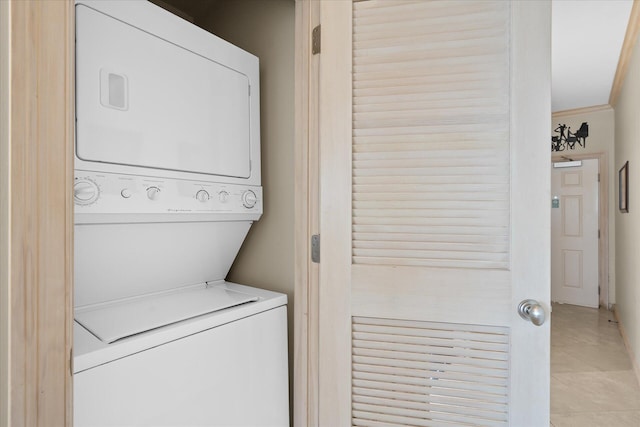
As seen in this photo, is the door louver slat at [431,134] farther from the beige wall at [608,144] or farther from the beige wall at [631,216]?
the beige wall at [608,144]

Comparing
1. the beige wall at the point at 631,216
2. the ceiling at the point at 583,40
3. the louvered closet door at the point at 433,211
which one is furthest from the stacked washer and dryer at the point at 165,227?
the beige wall at the point at 631,216

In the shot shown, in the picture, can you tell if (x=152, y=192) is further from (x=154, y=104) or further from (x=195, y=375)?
(x=195, y=375)

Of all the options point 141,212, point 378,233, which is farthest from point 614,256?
point 141,212

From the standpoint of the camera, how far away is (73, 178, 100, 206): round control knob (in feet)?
3.35

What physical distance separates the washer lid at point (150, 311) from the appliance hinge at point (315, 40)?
948mm

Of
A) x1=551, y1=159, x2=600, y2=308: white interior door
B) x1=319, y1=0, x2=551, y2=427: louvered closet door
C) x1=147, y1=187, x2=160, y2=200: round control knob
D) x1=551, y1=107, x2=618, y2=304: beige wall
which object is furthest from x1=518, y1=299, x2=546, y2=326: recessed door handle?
x1=551, y1=159, x2=600, y2=308: white interior door

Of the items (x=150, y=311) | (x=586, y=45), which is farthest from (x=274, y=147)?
(x=586, y=45)

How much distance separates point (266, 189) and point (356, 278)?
2.15ft

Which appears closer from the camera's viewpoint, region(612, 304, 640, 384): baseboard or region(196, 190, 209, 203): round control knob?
region(196, 190, 209, 203): round control knob

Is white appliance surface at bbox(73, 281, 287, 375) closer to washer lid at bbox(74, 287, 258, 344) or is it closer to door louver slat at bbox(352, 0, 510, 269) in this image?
washer lid at bbox(74, 287, 258, 344)

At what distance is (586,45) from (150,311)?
3.87 m

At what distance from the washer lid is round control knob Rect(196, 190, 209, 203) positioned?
0.36 meters

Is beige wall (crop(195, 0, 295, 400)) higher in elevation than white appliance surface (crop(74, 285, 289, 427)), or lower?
higher

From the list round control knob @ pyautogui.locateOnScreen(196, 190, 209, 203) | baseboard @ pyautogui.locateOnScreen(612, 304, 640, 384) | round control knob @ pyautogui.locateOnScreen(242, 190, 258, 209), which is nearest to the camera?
round control knob @ pyautogui.locateOnScreen(196, 190, 209, 203)
